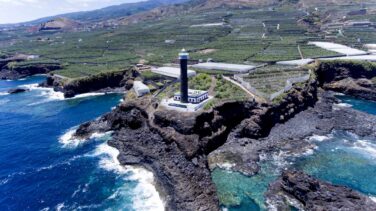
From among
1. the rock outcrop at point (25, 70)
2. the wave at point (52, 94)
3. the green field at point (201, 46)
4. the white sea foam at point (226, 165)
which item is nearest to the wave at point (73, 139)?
the white sea foam at point (226, 165)

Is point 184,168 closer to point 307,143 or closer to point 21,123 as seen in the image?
point 307,143

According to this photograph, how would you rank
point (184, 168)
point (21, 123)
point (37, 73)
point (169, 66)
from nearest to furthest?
point (184, 168), point (21, 123), point (169, 66), point (37, 73)

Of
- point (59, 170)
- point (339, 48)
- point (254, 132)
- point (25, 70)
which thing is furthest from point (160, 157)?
point (25, 70)

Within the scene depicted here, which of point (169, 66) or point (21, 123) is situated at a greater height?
point (169, 66)

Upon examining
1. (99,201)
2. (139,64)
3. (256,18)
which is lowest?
(99,201)

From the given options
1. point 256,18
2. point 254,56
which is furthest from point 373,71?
point 256,18

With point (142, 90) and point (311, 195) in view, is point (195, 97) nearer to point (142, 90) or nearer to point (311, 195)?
point (142, 90)

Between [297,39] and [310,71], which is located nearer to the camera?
[310,71]

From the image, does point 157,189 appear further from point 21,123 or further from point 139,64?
point 139,64

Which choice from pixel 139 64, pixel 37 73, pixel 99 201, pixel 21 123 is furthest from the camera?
pixel 37 73
